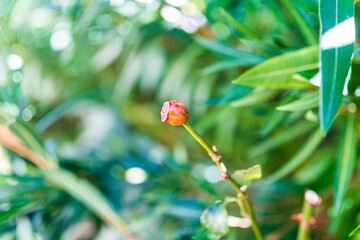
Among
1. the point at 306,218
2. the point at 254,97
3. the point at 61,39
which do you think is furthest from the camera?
the point at 61,39

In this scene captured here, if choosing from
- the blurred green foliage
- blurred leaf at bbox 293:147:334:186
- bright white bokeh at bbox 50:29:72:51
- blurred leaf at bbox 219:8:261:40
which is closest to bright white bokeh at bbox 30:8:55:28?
the blurred green foliage

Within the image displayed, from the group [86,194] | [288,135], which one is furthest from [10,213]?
[288,135]

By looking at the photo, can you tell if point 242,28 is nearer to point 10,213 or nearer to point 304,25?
point 304,25

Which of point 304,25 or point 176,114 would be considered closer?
point 176,114

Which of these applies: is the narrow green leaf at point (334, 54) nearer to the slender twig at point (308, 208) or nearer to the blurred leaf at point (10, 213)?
the slender twig at point (308, 208)

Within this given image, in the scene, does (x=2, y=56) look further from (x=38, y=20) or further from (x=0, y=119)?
(x=38, y=20)

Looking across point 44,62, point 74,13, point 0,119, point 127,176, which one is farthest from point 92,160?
point 44,62
